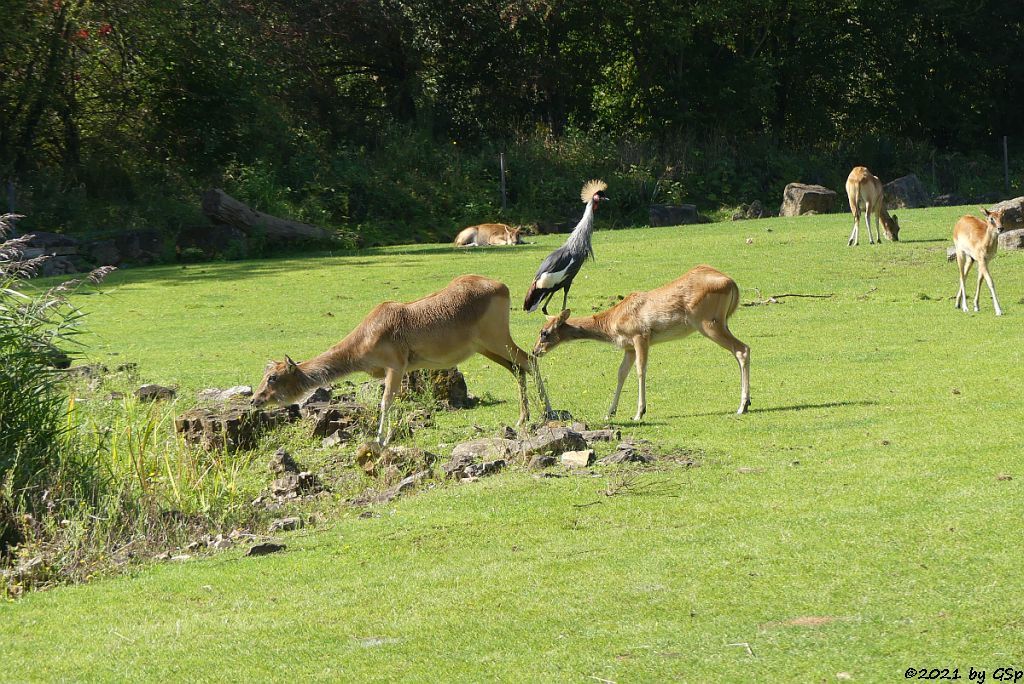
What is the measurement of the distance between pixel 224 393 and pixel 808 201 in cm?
2565

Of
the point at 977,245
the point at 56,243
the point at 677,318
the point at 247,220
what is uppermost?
the point at 247,220

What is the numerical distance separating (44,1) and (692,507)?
98.4ft

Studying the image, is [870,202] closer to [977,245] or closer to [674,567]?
[977,245]

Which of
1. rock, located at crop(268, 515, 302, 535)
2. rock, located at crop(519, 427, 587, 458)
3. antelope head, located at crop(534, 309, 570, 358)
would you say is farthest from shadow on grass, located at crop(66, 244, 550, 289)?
rock, located at crop(268, 515, 302, 535)

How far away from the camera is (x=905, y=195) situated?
3650 centimetres

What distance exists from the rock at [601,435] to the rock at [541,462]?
0.61 meters

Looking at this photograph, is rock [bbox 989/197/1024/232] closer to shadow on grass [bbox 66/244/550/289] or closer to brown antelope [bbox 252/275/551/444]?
shadow on grass [bbox 66/244/550/289]

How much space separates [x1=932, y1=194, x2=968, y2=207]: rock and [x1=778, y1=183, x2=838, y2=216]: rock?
3735mm

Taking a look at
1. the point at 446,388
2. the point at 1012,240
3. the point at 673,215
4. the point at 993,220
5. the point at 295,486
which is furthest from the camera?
the point at 673,215

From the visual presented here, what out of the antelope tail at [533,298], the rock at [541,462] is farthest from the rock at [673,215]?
the rock at [541,462]

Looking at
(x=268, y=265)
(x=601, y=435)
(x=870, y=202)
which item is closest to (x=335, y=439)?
(x=601, y=435)

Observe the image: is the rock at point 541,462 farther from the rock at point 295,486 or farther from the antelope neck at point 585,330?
the antelope neck at point 585,330

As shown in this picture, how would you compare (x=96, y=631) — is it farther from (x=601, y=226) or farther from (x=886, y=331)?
(x=601, y=226)

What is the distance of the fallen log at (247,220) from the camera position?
1220 inches
